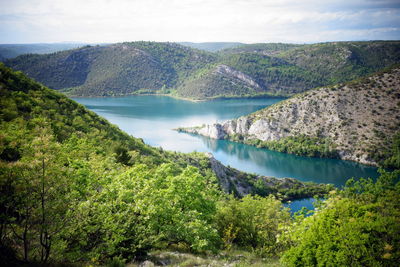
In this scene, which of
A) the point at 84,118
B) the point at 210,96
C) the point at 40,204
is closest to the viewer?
the point at 40,204

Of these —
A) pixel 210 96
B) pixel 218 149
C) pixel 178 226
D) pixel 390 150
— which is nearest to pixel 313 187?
pixel 390 150

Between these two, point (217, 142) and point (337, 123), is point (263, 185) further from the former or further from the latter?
point (217, 142)

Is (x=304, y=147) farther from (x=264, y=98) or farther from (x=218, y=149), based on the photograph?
(x=264, y=98)

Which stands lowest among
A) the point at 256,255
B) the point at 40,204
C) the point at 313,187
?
the point at 313,187

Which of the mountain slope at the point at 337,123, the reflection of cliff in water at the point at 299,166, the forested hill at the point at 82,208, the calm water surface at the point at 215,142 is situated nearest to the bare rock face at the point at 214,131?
the mountain slope at the point at 337,123

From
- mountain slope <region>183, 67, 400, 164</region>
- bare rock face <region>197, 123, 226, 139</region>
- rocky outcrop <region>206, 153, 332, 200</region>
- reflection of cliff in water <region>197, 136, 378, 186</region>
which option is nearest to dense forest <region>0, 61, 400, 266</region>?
rocky outcrop <region>206, 153, 332, 200</region>
